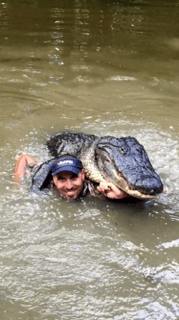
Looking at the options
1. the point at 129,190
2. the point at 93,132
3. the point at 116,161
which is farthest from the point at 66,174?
the point at 93,132

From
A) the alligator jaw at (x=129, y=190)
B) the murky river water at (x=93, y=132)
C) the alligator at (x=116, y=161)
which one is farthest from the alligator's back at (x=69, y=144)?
the alligator jaw at (x=129, y=190)

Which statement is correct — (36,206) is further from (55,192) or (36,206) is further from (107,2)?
(107,2)

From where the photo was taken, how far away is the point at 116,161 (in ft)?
14.0

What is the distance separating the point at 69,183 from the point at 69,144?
3.90 ft

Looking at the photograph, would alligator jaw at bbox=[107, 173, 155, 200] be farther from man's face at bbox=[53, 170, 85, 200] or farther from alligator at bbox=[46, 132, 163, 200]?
man's face at bbox=[53, 170, 85, 200]

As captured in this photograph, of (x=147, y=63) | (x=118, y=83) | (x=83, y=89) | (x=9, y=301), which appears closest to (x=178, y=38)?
(x=147, y=63)

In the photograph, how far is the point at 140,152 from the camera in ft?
14.5

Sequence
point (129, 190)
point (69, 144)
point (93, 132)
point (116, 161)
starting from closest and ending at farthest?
point (129, 190) < point (116, 161) < point (69, 144) < point (93, 132)

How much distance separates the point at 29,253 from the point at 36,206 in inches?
30.5

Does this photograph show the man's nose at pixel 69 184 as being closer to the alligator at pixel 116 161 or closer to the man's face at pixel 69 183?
the man's face at pixel 69 183

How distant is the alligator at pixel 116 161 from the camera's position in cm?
369

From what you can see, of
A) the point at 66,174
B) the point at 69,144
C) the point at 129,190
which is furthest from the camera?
the point at 69,144

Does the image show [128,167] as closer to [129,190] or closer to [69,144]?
[129,190]

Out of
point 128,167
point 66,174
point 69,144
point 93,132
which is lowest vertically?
point 93,132
